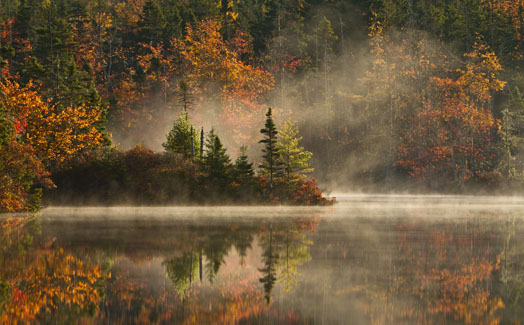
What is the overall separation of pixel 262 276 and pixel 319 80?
74.0 metres

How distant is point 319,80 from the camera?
86875 millimetres

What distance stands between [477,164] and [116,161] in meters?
42.3

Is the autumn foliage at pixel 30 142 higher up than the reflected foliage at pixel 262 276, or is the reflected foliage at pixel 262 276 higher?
the autumn foliage at pixel 30 142

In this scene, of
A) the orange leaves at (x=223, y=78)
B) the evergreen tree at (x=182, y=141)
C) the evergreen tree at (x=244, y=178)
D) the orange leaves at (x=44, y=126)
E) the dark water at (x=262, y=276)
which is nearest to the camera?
the dark water at (x=262, y=276)

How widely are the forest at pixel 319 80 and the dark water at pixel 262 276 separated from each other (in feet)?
119

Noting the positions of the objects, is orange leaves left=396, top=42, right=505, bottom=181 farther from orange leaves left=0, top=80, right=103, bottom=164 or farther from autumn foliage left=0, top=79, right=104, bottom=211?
orange leaves left=0, top=80, right=103, bottom=164

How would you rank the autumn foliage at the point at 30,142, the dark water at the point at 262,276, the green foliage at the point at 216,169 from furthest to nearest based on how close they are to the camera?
the green foliage at the point at 216,169 < the autumn foliage at the point at 30,142 < the dark water at the point at 262,276

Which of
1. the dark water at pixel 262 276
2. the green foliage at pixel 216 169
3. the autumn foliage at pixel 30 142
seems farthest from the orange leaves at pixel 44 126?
the dark water at pixel 262 276

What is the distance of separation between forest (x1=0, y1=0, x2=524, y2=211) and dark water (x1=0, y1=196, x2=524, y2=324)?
3622cm

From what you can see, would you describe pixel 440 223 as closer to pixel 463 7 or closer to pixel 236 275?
pixel 236 275

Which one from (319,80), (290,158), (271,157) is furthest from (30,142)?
(319,80)

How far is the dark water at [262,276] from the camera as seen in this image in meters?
10.4

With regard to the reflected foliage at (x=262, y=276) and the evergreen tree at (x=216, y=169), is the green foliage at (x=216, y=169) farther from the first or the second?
the reflected foliage at (x=262, y=276)

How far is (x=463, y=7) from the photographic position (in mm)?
84312
